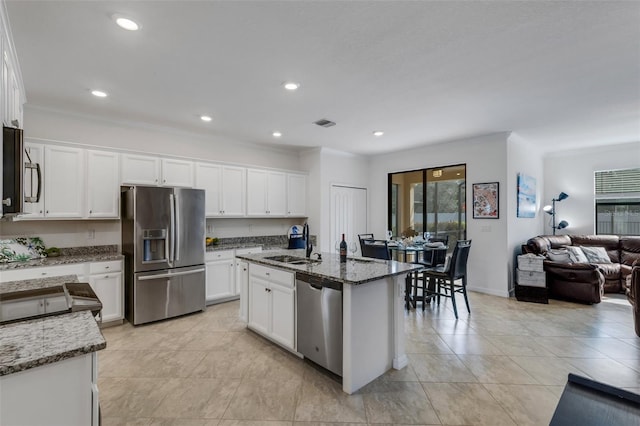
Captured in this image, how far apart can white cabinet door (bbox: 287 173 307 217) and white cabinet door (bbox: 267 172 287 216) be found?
95 millimetres

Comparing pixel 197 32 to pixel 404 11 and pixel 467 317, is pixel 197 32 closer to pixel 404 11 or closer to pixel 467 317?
pixel 404 11

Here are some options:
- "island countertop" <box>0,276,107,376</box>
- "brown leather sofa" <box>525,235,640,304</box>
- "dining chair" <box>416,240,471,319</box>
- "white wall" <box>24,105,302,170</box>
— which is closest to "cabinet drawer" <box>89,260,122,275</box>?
"white wall" <box>24,105,302,170</box>

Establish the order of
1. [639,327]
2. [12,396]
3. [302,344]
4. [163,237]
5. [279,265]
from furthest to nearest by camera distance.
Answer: [163,237]
[639,327]
[279,265]
[302,344]
[12,396]

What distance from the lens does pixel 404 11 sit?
200 centimetres

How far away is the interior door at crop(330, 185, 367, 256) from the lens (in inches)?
244

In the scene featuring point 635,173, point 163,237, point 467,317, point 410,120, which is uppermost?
point 410,120

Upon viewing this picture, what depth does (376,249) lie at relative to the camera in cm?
437

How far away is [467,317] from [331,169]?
357 cm

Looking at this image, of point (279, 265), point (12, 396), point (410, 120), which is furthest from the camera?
point (410, 120)

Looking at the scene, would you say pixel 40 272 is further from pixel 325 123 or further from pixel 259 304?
pixel 325 123

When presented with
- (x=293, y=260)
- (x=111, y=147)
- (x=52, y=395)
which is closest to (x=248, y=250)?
(x=293, y=260)

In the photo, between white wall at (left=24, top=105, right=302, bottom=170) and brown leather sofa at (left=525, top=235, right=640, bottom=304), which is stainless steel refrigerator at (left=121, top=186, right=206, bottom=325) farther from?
brown leather sofa at (left=525, top=235, right=640, bottom=304)

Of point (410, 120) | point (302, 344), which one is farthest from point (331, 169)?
point (302, 344)

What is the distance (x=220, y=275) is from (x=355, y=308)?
2975 mm
